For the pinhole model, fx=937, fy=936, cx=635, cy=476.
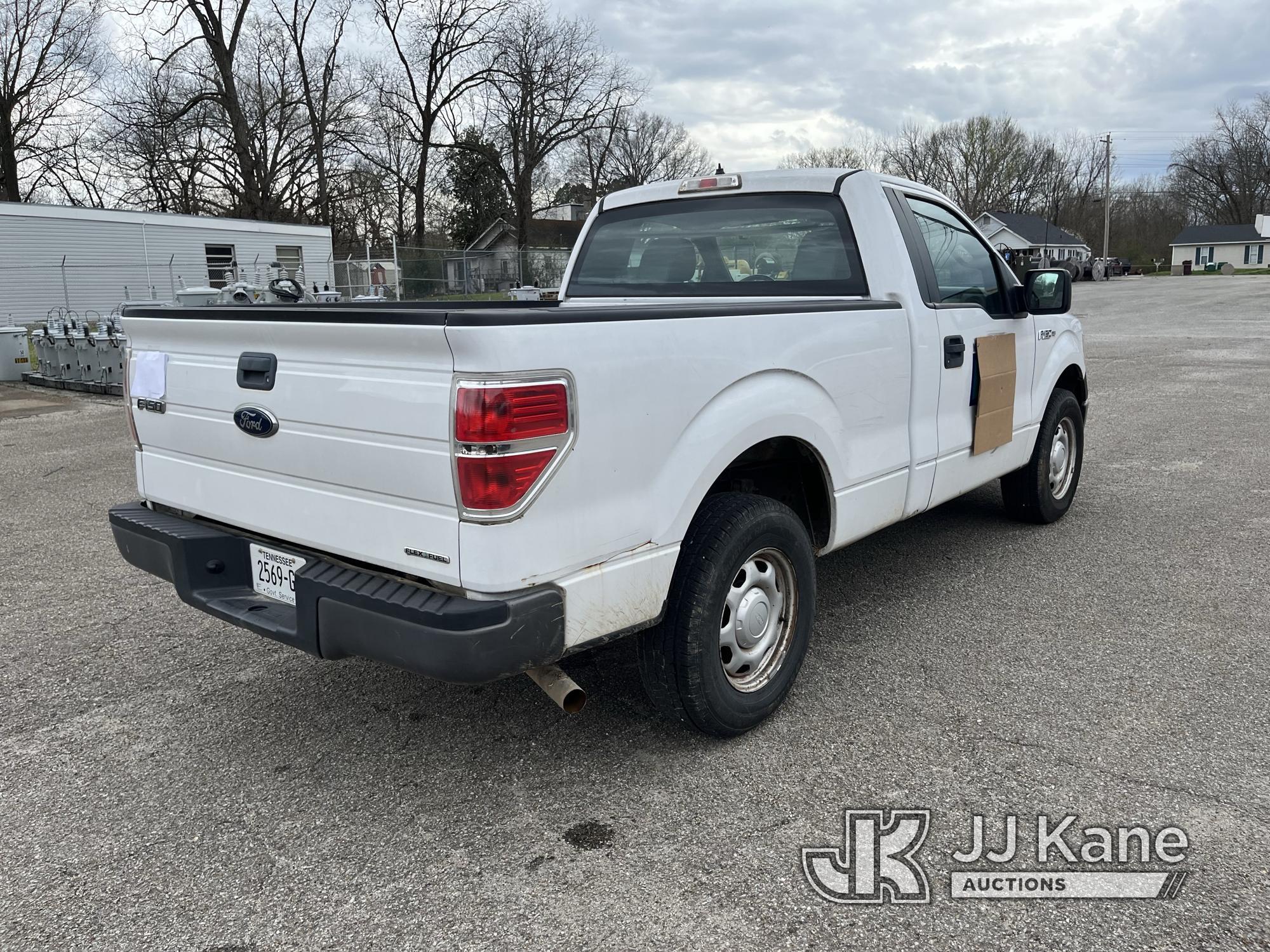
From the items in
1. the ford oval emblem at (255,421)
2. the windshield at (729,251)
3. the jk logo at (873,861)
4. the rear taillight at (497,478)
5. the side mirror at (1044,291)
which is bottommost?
the jk logo at (873,861)

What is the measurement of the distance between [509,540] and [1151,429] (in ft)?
27.9

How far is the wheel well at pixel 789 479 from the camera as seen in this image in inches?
129

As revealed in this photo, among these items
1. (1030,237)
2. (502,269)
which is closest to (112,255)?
(502,269)

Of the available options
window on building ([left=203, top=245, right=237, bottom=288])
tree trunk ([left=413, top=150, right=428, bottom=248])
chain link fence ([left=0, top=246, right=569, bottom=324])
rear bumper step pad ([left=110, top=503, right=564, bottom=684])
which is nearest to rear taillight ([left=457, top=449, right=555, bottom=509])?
rear bumper step pad ([left=110, top=503, right=564, bottom=684])

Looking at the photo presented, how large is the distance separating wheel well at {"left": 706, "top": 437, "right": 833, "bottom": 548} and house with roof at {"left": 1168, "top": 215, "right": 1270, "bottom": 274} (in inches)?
3469

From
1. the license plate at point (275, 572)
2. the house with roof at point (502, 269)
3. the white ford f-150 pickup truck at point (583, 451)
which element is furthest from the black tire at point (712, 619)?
the house with roof at point (502, 269)

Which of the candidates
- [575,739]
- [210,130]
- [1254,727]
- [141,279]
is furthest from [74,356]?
[210,130]

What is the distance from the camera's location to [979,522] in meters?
5.79

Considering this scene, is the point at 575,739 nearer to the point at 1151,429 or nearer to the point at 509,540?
the point at 509,540

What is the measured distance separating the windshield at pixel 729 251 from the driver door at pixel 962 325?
419 millimetres

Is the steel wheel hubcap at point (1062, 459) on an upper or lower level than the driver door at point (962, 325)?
lower

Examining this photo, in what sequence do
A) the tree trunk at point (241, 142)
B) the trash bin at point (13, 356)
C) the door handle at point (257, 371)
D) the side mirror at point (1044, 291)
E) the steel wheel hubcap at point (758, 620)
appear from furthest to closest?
1. the tree trunk at point (241, 142)
2. the trash bin at point (13, 356)
3. the side mirror at point (1044, 291)
4. the steel wheel hubcap at point (758, 620)
5. the door handle at point (257, 371)

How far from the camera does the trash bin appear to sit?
17.3 metres

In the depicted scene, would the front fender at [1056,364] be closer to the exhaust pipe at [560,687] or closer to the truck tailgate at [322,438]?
the exhaust pipe at [560,687]
